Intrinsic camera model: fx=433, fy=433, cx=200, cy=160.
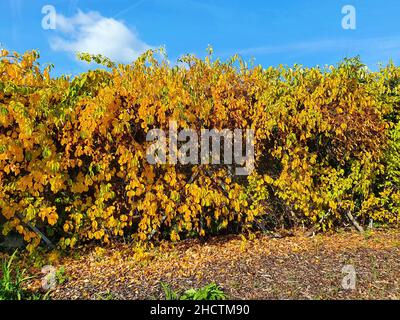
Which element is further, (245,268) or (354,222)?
(354,222)

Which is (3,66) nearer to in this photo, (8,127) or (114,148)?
(8,127)

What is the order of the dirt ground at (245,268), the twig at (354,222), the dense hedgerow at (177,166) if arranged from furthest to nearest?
the twig at (354,222), the dense hedgerow at (177,166), the dirt ground at (245,268)

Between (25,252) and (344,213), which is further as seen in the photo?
(344,213)

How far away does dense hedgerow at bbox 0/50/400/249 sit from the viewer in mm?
5270

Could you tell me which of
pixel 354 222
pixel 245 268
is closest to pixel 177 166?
pixel 245 268

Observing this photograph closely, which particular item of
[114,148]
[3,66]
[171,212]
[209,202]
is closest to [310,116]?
[209,202]

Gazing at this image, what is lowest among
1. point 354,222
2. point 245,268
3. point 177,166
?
point 245,268

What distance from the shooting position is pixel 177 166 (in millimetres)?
5727

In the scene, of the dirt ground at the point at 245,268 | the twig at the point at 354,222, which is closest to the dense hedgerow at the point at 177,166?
→ the twig at the point at 354,222

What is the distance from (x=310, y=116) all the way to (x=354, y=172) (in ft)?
4.38

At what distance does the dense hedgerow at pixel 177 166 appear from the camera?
17.3ft

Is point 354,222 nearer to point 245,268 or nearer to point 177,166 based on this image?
point 245,268

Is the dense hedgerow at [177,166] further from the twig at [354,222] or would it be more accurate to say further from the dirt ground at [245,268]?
the dirt ground at [245,268]
